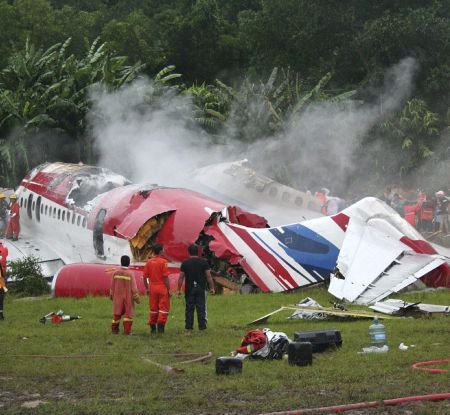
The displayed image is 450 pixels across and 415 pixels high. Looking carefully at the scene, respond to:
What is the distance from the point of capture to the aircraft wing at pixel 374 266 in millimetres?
20453

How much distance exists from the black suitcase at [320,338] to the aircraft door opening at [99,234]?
11.2m

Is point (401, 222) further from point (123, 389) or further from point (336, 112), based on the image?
point (336, 112)

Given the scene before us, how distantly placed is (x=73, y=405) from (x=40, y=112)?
32.4 m

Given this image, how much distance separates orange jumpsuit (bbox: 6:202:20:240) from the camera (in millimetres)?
30188

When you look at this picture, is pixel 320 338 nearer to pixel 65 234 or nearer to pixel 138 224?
pixel 138 224

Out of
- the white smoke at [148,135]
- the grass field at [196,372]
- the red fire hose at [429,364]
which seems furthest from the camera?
the white smoke at [148,135]

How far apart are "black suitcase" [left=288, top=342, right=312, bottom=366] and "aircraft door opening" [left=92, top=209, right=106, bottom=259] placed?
12061 millimetres

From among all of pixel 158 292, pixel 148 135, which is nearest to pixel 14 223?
pixel 148 135

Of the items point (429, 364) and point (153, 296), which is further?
point (153, 296)

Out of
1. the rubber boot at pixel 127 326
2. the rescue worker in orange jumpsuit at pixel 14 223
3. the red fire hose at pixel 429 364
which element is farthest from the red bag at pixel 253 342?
the rescue worker in orange jumpsuit at pixel 14 223

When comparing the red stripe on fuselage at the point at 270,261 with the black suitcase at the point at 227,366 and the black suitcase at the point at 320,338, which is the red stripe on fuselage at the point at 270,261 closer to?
the black suitcase at the point at 320,338

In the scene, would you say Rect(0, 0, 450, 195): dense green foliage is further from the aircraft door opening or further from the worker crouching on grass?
the worker crouching on grass

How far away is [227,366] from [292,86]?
34186mm

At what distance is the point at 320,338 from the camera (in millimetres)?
14805
